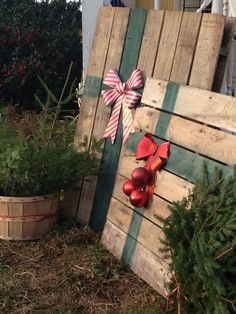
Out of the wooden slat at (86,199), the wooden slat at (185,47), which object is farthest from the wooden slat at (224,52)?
the wooden slat at (86,199)

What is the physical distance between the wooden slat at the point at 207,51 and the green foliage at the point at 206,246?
0.74 m

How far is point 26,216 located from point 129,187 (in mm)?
868

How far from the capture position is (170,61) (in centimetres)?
381

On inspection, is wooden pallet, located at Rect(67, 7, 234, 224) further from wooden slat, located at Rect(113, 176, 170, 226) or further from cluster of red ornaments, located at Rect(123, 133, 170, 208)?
cluster of red ornaments, located at Rect(123, 133, 170, 208)

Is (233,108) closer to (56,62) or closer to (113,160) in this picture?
(113,160)

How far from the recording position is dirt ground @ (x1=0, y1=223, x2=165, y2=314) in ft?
11.1

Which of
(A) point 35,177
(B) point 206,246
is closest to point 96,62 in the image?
(A) point 35,177

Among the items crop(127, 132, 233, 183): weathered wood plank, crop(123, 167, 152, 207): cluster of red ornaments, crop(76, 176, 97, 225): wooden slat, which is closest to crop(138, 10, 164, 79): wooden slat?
crop(127, 132, 233, 183): weathered wood plank

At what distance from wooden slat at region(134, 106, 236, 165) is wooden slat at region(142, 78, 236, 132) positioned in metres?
0.04

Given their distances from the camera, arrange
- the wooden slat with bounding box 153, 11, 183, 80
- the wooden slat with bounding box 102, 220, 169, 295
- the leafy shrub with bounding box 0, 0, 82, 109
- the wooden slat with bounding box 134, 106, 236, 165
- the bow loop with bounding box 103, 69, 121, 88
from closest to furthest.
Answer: the wooden slat with bounding box 134, 106, 236, 165
the wooden slat with bounding box 102, 220, 169, 295
the wooden slat with bounding box 153, 11, 183, 80
the bow loop with bounding box 103, 69, 121, 88
the leafy shrub with bounding box 0, 0, 82, 109

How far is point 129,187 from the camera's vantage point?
3635 millimetres

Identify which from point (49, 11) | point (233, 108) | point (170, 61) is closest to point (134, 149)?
point (170, 61)

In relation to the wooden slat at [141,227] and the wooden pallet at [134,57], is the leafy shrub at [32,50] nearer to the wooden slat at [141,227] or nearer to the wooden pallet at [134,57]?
the wooden pallet at [134,57]

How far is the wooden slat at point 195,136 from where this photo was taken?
10.2 feet
